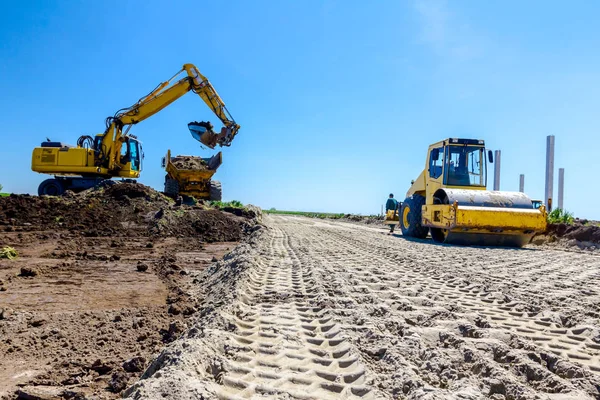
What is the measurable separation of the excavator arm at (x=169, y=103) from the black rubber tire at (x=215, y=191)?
507 cm

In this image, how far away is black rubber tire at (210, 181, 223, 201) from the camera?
73.4 ft

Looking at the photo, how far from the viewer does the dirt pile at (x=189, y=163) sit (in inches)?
890

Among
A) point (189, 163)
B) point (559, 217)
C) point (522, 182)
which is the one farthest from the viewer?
point (189, 163)

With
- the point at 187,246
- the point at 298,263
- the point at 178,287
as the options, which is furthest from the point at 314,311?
the point at 187,246

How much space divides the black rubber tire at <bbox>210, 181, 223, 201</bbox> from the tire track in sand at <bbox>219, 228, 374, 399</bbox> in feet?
59.1

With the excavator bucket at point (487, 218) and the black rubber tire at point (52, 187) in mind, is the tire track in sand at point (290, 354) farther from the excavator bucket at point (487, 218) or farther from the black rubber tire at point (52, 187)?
the black rubber tire at point (52, 187)

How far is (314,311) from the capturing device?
4.02 meters

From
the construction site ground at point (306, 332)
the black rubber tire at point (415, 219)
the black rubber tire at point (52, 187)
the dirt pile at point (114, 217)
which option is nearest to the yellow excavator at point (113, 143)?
the black rubber tire at point (52, 187)

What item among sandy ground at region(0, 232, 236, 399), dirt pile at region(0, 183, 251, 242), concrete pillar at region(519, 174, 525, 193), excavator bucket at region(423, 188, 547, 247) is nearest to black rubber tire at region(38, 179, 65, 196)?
dirt pile at region(0, 183, 251, 242)

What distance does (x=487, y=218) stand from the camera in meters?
11.4

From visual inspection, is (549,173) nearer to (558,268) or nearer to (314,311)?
(558,268)

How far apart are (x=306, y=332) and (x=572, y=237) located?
47.2 ft

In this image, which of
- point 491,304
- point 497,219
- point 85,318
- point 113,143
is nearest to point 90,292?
point 85,318

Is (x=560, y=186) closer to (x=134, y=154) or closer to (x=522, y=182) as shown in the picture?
(x=522, y=182)
